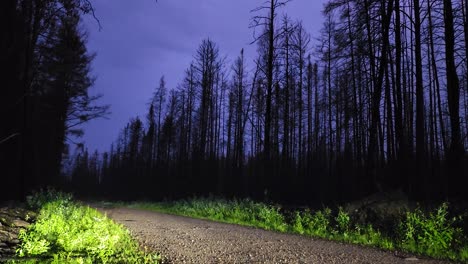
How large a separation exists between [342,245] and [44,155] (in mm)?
19882

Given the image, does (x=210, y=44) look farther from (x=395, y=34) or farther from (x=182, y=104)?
(x=395, y=34)

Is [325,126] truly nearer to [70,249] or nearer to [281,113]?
[281,113]

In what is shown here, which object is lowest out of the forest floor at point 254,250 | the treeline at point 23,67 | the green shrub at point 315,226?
the forest floor at point 254,250

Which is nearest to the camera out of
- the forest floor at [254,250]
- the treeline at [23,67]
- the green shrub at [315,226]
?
the forest floor at [254,250]

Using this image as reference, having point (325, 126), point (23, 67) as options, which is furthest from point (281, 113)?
point (23, 67)

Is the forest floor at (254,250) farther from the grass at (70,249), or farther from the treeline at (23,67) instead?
the treeline at (23,67)

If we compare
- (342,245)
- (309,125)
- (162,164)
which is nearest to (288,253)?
(342,245)

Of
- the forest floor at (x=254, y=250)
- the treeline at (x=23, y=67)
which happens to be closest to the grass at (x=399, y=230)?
the forest floor at (x=254, y=250)

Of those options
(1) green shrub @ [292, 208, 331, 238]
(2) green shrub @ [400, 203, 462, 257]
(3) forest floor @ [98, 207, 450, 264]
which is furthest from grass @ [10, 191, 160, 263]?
(2) green shrub @ [400, 203, 462, 257]

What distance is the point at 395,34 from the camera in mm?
12734

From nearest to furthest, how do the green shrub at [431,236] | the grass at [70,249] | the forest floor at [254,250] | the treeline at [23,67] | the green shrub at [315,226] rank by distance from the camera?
the grass at [70,249] → the forest floor at [254,250] → the green shrub at [431,236] → the green shrub at [315,226] → the treeline at [23,67]

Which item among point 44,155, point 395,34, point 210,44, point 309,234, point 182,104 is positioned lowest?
point 309,234

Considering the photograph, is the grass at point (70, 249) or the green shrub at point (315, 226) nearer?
the grass at point (70, 249)

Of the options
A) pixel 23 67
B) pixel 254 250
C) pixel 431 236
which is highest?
pixel 23 67
